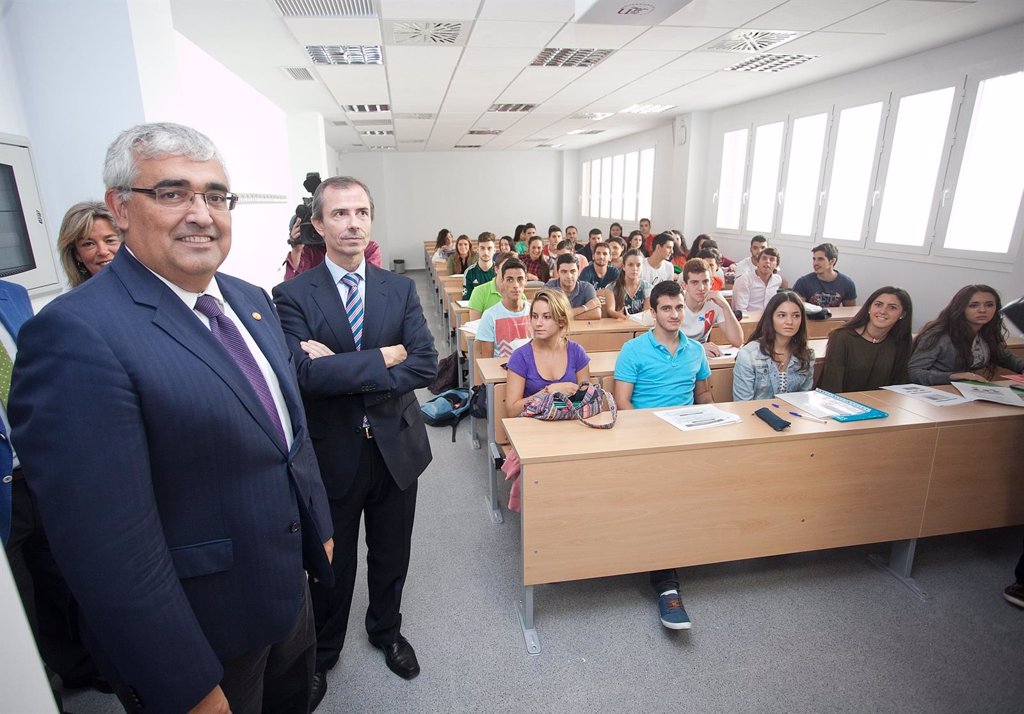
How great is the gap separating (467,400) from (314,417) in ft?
9.12

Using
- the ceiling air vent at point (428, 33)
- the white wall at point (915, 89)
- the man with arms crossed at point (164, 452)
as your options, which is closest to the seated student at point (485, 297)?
the ceiling air vent at point (428, 33)

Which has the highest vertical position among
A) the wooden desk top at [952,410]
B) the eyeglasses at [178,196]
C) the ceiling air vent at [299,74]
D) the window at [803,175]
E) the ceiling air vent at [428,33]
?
the ceiling air vent at [299,74]

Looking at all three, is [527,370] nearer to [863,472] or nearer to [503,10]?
[863,472]

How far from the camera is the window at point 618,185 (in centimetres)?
1119

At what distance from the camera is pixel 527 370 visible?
267cm

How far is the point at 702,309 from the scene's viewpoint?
373 centimetres

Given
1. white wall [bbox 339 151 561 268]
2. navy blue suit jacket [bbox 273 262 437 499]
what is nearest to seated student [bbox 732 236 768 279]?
navy blue suit jacket [bbox 273 262 437 499]

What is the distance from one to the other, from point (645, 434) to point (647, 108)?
7.55m

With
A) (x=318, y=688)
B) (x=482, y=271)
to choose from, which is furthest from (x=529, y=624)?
(x=482, y=271)

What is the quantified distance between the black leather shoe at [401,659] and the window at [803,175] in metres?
6.91

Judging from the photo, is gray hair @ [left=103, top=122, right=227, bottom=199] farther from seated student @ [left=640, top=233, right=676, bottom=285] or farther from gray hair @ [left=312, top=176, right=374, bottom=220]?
seated student @ [left=640, top=233, right=676, bottom=285]

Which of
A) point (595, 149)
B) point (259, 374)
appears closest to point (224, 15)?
point (259, 374)

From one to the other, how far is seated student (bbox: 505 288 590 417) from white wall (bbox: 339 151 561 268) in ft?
44.0

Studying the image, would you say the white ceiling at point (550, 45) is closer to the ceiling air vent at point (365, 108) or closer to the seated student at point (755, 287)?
the ceiling air vent at point (365, 108)
